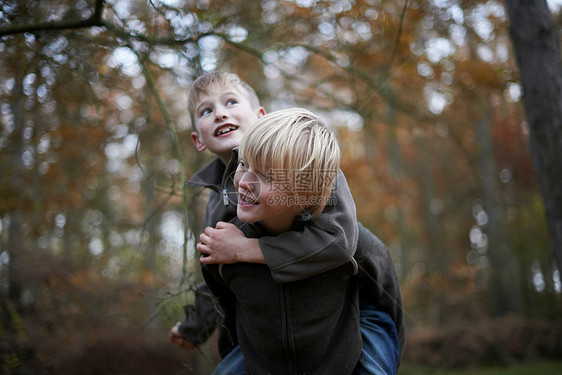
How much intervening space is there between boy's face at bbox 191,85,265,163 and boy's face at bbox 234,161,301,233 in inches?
17.0

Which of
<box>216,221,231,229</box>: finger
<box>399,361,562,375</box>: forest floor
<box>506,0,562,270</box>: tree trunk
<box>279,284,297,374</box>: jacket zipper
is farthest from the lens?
<box>399,361,562,375</box>: forest floor

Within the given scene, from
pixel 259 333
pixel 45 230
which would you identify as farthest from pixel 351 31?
pixel 45 230

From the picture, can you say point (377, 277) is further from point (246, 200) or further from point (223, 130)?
point (223, 130)

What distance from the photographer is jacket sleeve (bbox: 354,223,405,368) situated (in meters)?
1.78

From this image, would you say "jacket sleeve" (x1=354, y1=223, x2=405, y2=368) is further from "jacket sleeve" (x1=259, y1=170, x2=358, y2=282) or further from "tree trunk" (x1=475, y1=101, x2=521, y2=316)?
"tree trunk" (x1=475, y1=101, x2=521, y2=316)

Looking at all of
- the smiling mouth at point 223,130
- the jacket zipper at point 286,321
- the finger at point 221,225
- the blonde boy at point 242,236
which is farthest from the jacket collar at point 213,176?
the jacket zipper at point 286,321

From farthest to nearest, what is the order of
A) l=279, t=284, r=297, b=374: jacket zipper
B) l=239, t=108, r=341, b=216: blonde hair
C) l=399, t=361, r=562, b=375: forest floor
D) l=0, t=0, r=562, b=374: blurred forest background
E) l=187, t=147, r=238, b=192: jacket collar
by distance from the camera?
l=399, t=361, r=562, b=375: forest floor, l=0, t=0, r=562, b=374: blurred forest background, l=187, t=147, r=238, b=192: jacket collar, l=279, t=284, r=297, b=374: jacket zipper, l=239, t=108, r=341, b=216: blonde hair

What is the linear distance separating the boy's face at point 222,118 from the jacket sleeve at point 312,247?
58 cm

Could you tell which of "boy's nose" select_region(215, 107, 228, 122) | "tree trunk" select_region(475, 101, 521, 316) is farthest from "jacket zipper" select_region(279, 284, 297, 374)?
"tree trunk" select_region(475, 101, 521, 316)

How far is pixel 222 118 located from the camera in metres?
1.99

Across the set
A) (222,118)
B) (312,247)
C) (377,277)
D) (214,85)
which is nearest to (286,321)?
(312,247)

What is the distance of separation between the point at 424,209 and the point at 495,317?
599 cm

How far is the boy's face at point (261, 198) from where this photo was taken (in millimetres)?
1487

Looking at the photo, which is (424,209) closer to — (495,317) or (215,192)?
(495,317)
